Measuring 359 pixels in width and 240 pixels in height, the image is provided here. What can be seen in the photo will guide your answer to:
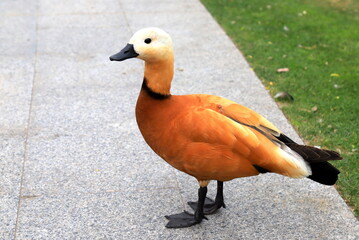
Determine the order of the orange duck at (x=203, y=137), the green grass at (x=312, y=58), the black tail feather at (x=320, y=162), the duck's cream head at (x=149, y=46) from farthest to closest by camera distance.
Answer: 1. the green grass at (x=312, y=58)
2. the black tail feather at (x=320, y=162)
3. the orange duck at (x=203, y=137)
4. the duck's cream head at (x=149, y=46)

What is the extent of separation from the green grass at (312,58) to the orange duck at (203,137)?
0.99m

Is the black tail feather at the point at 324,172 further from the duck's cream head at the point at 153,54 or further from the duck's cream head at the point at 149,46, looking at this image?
the duck's cream head at the point at 149,46

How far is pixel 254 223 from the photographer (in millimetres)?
4090

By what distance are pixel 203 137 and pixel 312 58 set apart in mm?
4322

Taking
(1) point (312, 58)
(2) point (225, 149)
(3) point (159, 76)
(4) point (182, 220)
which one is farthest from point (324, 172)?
(1) point (312, 58)

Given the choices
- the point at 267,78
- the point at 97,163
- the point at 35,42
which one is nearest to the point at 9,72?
the point at 35,42

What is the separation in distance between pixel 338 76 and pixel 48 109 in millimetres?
3775

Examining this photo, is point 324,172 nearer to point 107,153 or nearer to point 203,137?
point 203,137

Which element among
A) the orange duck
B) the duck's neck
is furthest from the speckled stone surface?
the duck's neck

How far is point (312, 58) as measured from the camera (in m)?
7.41

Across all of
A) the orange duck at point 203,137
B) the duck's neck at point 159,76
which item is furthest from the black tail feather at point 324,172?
the duck's neck at point 159,76

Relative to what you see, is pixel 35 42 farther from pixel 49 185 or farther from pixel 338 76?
pixel 338 76

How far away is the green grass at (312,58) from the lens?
5.35 meters

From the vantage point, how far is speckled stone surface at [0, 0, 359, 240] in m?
4.04
